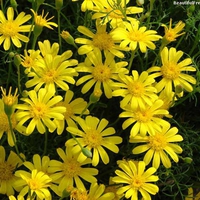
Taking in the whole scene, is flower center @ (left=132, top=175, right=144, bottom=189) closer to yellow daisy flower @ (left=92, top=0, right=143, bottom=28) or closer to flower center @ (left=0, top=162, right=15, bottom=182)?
flower center @ (left=0, top=162, right=15, bottom=182)

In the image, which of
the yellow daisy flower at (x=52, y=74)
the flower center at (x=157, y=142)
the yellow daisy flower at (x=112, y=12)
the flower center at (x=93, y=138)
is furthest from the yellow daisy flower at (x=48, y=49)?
the flower center at (x=157, y=142)

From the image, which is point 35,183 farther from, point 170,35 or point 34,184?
point 170,35

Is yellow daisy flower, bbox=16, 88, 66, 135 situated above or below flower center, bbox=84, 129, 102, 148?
above

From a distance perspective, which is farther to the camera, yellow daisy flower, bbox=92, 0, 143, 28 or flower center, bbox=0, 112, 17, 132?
yellow daisy flower, bbox=92, 0, 143, 28

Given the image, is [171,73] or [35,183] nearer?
[35,183]

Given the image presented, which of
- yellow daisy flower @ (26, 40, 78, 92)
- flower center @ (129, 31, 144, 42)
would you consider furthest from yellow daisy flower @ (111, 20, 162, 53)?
yellow daisy flower @ (26, 40, 78, 92)

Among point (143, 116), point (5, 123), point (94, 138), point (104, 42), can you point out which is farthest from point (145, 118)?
point (5, 123)
